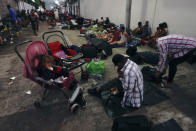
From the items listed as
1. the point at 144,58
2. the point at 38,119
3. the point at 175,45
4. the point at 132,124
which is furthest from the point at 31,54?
the point at 144,58

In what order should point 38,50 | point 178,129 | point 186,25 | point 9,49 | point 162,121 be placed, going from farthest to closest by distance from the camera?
point 9,49 < point 186,25 < point 38,50 < point 162,121 < point 178,129

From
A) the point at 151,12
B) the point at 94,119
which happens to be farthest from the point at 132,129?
the point at 151,12

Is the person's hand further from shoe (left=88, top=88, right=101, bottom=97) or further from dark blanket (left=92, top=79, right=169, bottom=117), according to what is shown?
shoe (left=88, top=88, right=101, bottom=97)

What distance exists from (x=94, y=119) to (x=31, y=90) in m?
2.35

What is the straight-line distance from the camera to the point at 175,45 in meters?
3.45

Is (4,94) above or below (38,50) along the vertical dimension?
below

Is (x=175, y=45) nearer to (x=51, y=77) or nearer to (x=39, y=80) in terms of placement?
(x=51, y=77)

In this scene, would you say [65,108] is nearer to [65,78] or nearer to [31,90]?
[65,78]

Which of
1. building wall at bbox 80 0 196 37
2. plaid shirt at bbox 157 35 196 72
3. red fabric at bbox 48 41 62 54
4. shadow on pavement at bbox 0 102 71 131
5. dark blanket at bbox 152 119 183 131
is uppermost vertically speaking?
building wall at bbox 80 0 196 37

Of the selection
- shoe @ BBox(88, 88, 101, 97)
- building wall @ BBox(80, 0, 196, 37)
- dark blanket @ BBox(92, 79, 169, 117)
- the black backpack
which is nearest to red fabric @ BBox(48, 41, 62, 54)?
shoe @ BBox(88, 88, 101, 97)

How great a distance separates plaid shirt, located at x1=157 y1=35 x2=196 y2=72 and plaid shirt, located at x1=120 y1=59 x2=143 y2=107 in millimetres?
1286

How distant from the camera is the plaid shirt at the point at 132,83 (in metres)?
2.38

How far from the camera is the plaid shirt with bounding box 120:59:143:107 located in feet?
7.81

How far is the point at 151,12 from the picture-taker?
27.4 ft
